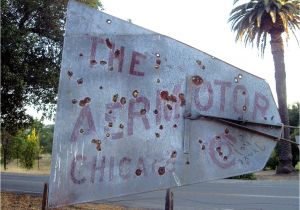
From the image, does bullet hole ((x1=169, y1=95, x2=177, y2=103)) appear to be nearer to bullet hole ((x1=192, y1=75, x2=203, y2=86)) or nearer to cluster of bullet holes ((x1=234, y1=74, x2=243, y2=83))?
bullet hole ((x1=192, y1=75, x2=203, y2=86))

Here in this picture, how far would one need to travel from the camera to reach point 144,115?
2.69m

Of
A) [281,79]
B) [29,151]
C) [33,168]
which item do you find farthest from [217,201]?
[33,168]

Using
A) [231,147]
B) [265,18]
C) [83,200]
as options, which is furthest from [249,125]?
[265,18]

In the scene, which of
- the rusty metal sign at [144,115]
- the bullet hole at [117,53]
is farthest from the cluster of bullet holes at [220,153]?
the bullet hole at [117,53]

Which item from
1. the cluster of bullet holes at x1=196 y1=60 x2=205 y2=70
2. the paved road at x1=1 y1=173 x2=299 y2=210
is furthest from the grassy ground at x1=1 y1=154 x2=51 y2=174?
the cluster of bullet holes at x1=196 y1=60 x2=205 y2=70

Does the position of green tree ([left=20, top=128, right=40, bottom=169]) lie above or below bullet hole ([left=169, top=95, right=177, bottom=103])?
below

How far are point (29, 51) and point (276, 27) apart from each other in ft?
71.0

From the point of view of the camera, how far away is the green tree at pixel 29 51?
30.9 feet

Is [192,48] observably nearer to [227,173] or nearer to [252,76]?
[252,76]

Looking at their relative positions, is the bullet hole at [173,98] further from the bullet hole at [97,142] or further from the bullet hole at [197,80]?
the bullet hole at [97,142]

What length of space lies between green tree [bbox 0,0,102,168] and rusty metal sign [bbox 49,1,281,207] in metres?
7.11

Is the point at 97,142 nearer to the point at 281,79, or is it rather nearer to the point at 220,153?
the point at 220,153

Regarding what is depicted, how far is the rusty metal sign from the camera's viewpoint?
2.59 meters

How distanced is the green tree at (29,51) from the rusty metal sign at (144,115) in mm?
7111
